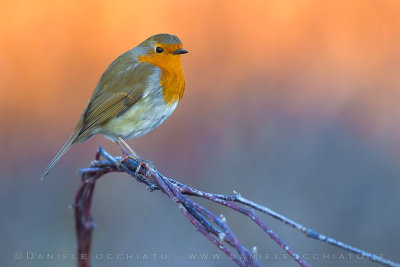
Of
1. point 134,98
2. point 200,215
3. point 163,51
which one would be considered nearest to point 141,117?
point 134,98

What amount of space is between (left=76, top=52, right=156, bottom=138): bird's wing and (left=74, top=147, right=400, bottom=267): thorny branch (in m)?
0.53

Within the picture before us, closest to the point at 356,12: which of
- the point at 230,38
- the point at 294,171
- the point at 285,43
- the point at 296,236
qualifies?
the point at 285,43

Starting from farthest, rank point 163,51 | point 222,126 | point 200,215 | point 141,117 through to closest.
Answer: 1. point 222,126
2. point 163,51
3. point 141,117
4. point 200,215

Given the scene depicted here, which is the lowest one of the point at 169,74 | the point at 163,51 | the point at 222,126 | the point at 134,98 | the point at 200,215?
the point at 222,126

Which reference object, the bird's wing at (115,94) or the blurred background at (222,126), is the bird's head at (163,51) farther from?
the blurred background at (222,126)

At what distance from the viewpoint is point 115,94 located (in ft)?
8.46

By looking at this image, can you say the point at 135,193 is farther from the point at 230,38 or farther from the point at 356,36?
the point at 356,36

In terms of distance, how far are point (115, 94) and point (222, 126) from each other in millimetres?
1437

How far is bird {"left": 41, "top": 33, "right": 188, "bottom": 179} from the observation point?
253cm

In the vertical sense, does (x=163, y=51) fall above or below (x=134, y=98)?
above

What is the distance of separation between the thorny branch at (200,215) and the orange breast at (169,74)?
0.56 m

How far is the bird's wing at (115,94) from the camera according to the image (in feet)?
8.38

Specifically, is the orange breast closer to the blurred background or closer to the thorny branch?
the thorny branch

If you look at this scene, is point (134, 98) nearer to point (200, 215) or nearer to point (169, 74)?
point (169, 74)
